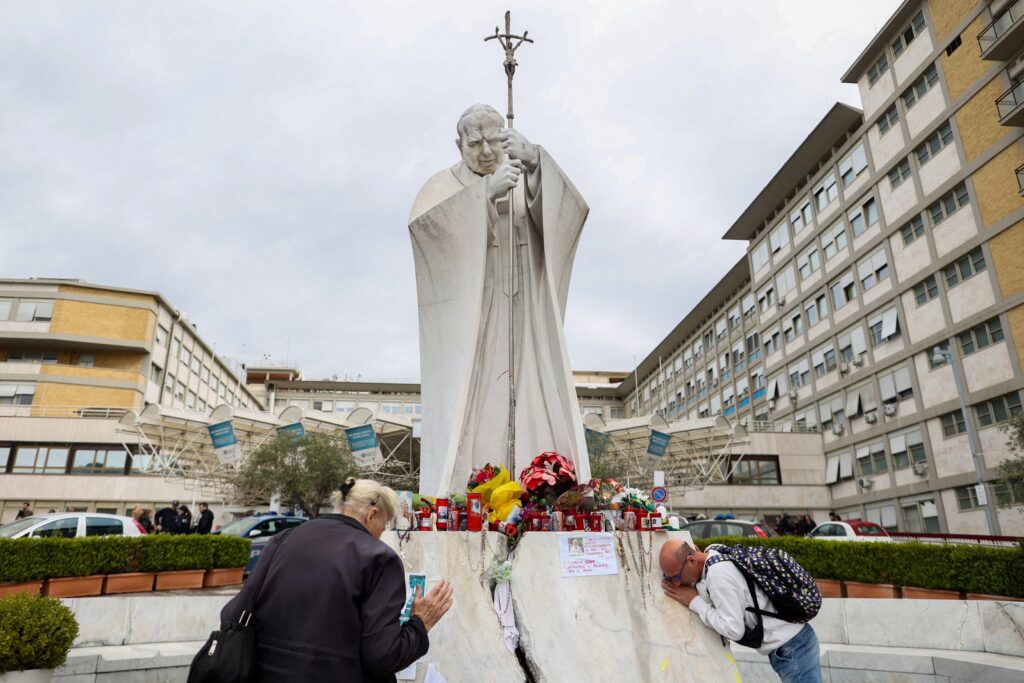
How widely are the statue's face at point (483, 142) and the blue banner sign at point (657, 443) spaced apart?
20978 millimetres

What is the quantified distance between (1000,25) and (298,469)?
3064 cm

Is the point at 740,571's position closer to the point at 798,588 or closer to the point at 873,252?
the point at 798,588

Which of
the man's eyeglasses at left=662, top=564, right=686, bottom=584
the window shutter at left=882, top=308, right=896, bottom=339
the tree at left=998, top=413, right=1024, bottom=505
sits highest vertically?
the window shutter at left=882, top=308, right=896, bottom=339

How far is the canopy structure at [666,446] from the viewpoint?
90.8 feet

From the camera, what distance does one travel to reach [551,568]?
14.5ft

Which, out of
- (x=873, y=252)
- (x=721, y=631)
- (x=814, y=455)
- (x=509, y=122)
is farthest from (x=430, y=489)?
(x=814, y=455)

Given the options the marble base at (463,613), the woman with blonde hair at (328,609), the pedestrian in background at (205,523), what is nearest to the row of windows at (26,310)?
the pedestrian in background at (205,523)

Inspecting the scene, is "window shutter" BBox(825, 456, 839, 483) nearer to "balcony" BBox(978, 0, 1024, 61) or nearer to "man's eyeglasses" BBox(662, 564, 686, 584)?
"balcony" BBox(978, 0, 1024, 61)

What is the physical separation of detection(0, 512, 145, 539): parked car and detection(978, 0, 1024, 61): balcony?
29407mm

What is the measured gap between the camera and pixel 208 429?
1001 inches

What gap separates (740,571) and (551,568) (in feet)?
4.08

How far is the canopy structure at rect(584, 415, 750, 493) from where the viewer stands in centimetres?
2767

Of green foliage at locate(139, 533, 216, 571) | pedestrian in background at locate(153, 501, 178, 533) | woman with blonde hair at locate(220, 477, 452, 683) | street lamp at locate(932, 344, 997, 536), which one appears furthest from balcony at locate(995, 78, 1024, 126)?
pedestrian in background at locate(153, 501, 178, 533)

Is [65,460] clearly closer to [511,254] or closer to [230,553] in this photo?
[230,553]
